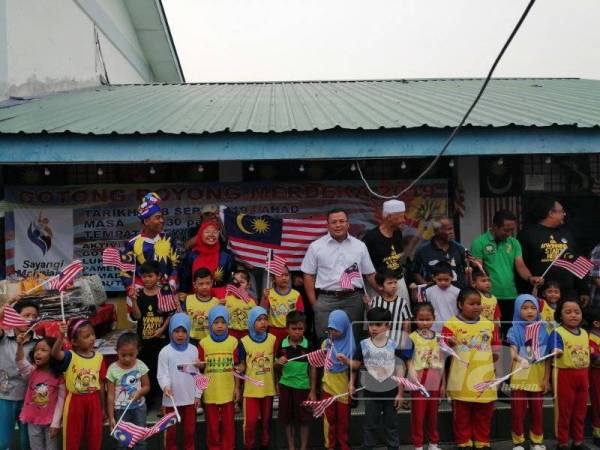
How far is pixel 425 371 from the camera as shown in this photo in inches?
186

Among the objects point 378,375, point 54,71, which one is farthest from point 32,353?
point 54,71

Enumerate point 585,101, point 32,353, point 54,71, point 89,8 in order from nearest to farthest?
point 32,353, point 585,101, point 54,71, point 89,8

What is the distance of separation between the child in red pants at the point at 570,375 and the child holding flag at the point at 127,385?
137 inches

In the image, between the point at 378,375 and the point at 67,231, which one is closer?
the point at 378,375

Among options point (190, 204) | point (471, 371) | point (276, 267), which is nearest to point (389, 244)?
point (276, 267)

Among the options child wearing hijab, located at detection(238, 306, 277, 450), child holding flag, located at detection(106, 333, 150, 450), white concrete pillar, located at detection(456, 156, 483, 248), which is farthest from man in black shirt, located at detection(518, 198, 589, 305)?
child holding flag, located at detection(106, 333, 150, 450)

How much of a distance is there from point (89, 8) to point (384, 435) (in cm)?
1027

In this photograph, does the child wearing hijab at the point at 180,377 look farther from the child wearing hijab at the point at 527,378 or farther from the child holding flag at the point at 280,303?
the child wearing hijab at the point at 527,378

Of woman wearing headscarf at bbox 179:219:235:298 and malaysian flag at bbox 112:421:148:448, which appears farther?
woman wearing headscarf at bbox 179:219:235:298

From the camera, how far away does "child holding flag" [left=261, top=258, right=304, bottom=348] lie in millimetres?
5207

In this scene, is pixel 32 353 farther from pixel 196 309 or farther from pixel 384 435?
pixel 384 435

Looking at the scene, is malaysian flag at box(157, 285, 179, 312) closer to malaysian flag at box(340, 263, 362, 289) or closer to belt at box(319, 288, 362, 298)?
belt at box(319, 288, 362, 298)

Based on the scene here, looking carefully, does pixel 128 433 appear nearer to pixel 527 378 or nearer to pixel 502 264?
pixel 527 378

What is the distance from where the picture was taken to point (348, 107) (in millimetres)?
7008
